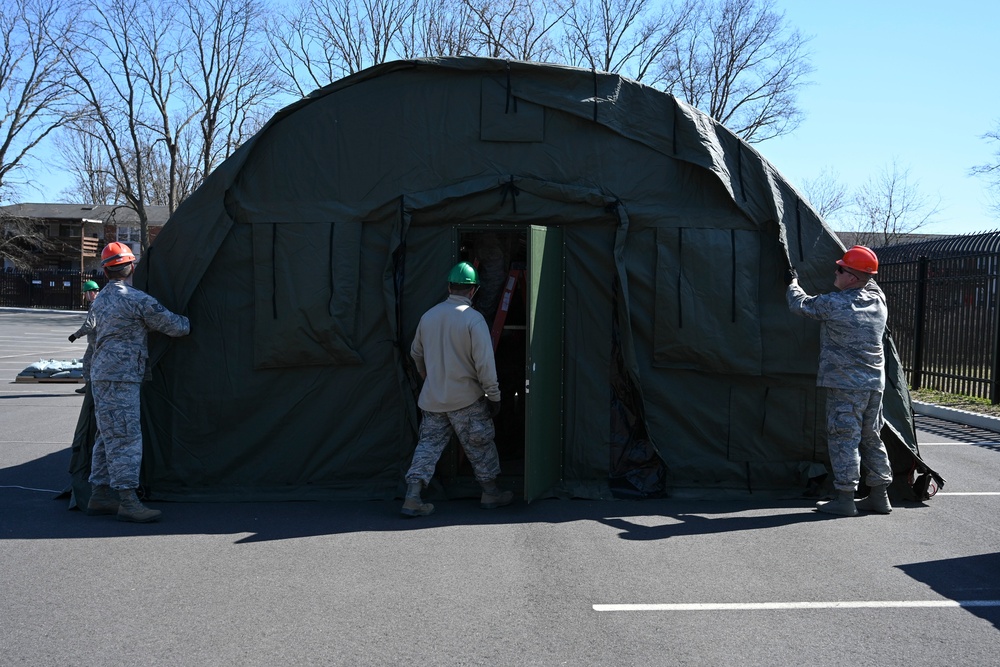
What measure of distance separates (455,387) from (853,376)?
9.89 feet

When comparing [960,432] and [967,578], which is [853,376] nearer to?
[967,578]

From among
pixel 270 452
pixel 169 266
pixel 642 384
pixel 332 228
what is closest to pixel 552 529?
pixel 642 384

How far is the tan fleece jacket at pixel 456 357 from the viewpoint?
6.46 metres

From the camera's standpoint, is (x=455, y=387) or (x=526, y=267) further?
(x=526, y=267)

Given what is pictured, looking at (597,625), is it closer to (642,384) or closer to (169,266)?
→ (642,384)

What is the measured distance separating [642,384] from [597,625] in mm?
3149

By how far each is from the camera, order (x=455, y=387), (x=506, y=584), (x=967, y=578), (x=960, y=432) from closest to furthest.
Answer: (x=506, y=584)
(x=967, y=578)
(x=455, y=387)
(x=960, y=432)

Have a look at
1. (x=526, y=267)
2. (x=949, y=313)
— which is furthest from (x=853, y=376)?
(x=949, y=313)

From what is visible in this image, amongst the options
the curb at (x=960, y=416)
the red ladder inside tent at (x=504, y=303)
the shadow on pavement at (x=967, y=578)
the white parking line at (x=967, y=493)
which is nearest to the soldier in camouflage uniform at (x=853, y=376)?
the white parking line at (x=967, y=493)

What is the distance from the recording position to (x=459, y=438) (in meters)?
6.70

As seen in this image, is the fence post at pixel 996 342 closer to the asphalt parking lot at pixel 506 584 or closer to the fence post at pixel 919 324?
the fence post at pixel 919 324

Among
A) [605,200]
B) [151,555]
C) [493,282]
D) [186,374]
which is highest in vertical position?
[605,200]

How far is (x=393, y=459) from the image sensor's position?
727 centimetres

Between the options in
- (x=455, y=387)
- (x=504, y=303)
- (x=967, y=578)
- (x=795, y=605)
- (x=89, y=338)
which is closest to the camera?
(x=795, y=605)
